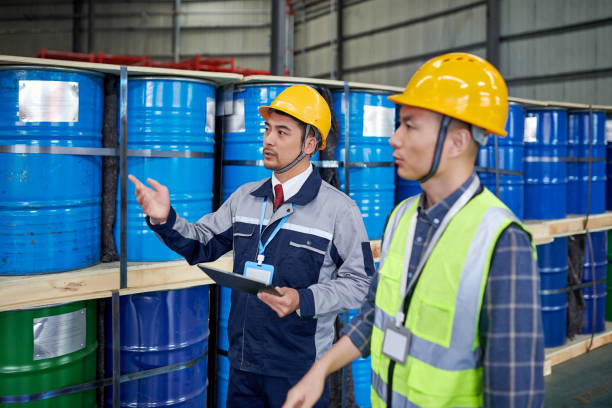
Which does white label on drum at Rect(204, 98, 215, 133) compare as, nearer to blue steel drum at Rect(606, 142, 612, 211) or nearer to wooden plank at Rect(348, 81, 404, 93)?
wooden plank at Rect(348, 81, 404, 93)

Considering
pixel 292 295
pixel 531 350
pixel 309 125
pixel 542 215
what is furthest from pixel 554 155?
pixel 531 350

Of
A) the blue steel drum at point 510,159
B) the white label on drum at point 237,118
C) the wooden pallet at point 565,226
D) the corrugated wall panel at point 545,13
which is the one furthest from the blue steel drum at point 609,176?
the white label on drum at point 237,118

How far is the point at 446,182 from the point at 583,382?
4561 mm

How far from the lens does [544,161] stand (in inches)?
211

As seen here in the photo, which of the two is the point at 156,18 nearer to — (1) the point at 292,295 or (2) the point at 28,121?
(2) the point at 28,121

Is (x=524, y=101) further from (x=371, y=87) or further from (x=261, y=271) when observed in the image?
(x=261, y=271)

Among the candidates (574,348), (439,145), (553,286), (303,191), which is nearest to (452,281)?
(439,145)

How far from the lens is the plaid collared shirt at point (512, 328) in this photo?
1247mm

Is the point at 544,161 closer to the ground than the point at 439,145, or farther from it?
farther from it

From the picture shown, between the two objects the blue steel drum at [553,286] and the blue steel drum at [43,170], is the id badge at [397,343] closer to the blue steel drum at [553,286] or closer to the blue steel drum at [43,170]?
the blue steel drum at [43,170]

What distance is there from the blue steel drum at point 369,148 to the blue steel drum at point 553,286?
8.03 ft

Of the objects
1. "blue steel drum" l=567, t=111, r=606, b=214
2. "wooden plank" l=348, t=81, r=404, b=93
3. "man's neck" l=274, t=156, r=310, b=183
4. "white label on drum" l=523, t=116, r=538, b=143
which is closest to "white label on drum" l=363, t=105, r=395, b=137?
"wooden plank" l=348, t=81, r=404, b=93

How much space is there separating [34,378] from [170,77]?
70.8 inches

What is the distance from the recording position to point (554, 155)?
5387 millimetres
